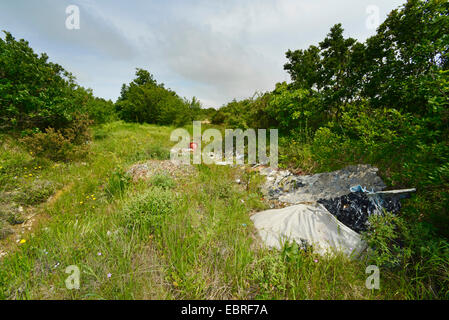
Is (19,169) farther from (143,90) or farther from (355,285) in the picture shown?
(143,90)

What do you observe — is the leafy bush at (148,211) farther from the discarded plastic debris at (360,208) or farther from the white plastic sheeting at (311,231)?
the discarded plastic debris at (360,208)

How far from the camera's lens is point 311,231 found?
182 cm

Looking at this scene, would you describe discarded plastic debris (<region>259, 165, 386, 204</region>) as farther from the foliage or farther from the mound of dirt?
the foliage

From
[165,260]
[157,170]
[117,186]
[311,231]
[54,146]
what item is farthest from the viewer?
[54,146]

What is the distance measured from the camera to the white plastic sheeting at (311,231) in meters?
1.64

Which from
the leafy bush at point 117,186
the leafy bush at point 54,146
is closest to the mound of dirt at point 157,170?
the leafy bush at point 117,186

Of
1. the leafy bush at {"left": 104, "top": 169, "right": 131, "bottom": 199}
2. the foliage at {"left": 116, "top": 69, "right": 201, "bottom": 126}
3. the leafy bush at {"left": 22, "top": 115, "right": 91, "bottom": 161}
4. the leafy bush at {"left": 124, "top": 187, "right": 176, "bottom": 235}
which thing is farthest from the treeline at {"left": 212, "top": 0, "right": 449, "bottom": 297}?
the foliage at {"left": 116, "top": 69, "right": 201, "bottom": 126}

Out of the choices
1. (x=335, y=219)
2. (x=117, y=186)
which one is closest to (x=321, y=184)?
(x=335, y=219)

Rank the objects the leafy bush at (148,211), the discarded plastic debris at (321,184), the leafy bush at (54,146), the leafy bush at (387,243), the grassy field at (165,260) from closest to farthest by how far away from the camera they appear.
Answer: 1. the grassy field at (165,260)
2. the leafy bush at (387,243)
3. the leafy bush at (148,211)
4. the discarded plastic debris at (321,184)
5. the leafy bush at (54,146)

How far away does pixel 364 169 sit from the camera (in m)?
2.67

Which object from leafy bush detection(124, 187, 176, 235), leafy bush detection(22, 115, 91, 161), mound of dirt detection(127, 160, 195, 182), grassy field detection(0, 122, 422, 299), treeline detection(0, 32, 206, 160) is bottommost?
grassy field detection(0, 122, 422, 299)

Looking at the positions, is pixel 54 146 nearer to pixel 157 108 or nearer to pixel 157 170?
pixel 157 170

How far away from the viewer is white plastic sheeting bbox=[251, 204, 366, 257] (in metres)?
1.64

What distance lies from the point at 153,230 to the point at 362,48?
21.7 ft
